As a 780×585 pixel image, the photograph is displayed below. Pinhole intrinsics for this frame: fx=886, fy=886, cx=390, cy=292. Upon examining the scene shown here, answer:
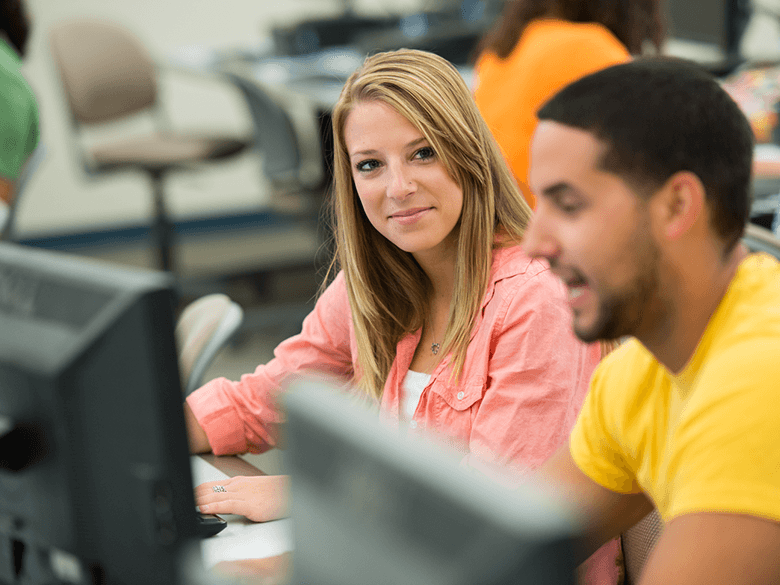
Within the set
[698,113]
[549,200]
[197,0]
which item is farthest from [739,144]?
[197,0]

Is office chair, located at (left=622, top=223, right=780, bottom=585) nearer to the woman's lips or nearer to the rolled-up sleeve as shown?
the woman's lips

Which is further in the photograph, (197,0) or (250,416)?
(197,0)

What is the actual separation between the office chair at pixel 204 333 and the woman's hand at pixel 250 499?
13.1 inches

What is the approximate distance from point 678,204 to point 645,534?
52 centimetres

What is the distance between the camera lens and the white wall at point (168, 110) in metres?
4.88

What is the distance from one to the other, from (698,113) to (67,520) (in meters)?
0.58

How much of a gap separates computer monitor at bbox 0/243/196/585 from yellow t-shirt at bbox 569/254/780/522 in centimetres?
40

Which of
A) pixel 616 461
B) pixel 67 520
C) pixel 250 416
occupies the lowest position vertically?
pixel 250 416

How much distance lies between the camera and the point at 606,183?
0.73m

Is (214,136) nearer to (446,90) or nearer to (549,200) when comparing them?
(446,90)

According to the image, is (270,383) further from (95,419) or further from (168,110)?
(168,110)

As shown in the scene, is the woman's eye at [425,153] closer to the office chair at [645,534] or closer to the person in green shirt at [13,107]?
the office chair at [645,534]

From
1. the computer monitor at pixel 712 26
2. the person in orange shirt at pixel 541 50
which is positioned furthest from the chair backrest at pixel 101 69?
the computer monitor at pixel 712 26

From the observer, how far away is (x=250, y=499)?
1114 millimetres
